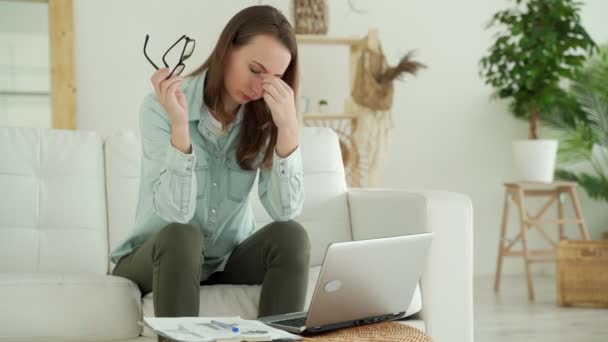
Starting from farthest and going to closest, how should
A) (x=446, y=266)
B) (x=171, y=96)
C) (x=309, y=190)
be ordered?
(x=309, y=190) < (x=446, y=266) < (x=171, y=96)

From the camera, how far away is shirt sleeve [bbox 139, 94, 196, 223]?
1809 millimetres

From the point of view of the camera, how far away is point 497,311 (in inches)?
150

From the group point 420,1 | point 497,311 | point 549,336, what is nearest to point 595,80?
point 420,1

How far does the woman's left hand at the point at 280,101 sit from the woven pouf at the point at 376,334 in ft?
1.99

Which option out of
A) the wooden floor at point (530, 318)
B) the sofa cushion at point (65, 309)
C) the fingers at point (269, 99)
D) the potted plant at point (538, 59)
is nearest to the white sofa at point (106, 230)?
the sofa cushion at point (65, 309)

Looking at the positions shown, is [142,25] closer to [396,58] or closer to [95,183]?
[396,58]

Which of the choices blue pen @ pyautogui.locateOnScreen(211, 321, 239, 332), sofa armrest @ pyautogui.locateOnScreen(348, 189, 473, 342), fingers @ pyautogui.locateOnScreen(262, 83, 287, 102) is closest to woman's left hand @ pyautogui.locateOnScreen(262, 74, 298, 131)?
fingers @ pyautogui.locateOnScreen(262, 83, 287, 102)

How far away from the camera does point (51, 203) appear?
2.40 m

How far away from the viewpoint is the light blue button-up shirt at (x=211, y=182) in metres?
1.92

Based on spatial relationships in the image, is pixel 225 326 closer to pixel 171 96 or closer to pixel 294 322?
pixel 294 322

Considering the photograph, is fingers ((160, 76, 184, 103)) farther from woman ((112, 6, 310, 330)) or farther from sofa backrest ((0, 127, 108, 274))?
sofa backrest ((0, 127, 108, 274))

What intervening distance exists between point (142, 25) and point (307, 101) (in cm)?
97

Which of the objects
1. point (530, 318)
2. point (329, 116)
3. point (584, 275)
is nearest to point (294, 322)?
point (530, 318)

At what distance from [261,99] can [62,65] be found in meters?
2.39
